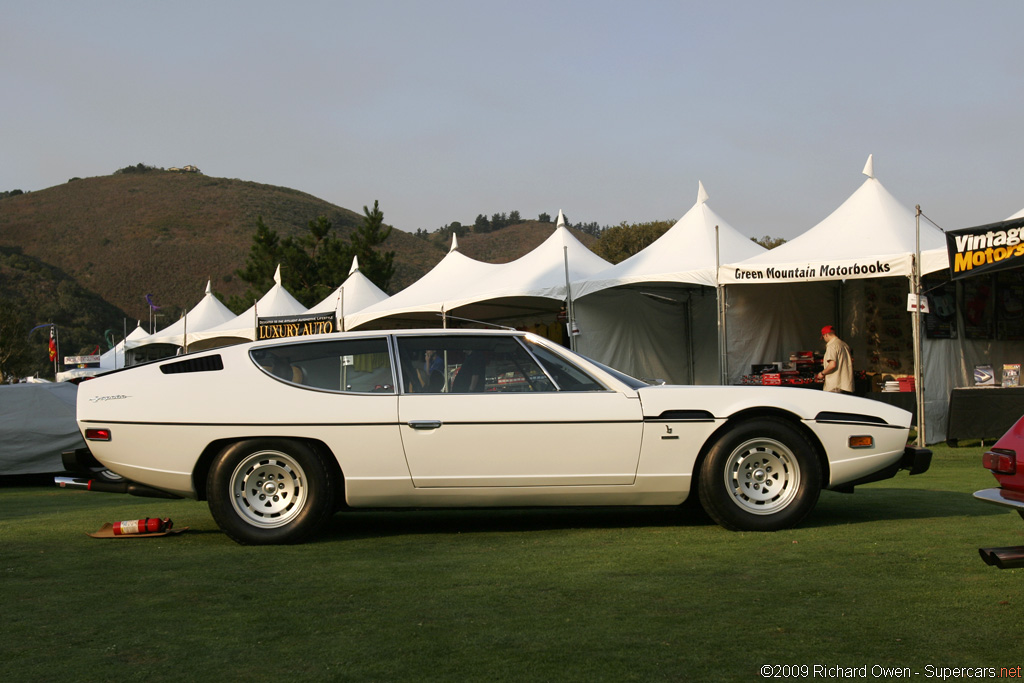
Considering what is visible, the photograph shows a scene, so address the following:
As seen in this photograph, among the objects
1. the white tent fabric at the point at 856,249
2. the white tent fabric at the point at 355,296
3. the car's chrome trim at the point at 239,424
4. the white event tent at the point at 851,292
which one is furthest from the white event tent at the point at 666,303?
the white tent fabric at the point at 355,296

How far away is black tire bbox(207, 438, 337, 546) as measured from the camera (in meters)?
5.71

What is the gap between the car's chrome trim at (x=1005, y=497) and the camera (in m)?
3.77

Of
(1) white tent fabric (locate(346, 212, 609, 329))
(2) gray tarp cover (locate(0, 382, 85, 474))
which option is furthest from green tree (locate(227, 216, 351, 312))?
(2) gray tarp cover (locate(0, 382, 85, 474))

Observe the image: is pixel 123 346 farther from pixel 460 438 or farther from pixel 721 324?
pixel 460 438

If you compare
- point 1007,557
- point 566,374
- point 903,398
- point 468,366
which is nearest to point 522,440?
point 566,374

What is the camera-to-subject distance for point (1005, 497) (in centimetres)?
389

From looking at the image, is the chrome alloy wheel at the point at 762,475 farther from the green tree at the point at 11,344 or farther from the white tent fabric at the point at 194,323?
the green tree at the point at 11,344

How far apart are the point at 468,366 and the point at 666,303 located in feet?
46.5

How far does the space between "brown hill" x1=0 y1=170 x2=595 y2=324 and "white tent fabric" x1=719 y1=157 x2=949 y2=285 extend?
6696 cm

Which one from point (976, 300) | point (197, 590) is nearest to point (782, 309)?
point (976, 300)

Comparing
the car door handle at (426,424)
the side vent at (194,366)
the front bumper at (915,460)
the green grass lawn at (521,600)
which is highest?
the side vent at (194,366)

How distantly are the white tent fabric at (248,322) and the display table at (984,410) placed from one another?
2053 centimetres

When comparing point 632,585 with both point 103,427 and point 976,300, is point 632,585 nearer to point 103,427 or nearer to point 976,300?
point 103,427

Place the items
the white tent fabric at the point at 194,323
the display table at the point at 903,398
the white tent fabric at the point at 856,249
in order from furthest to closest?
the white tent fabric at the point at 194,323
the display table at the point at 903,398
the white tent fabric at the point at 856,249
